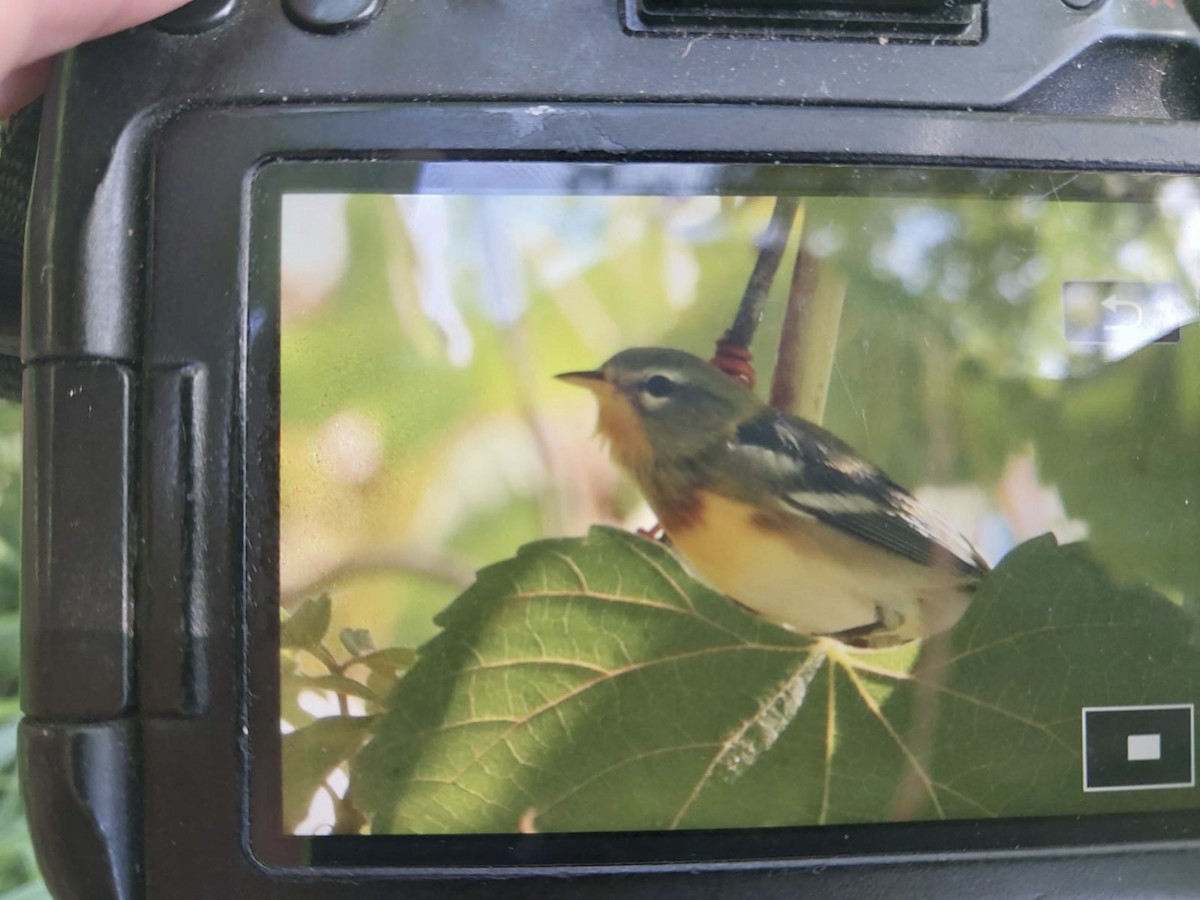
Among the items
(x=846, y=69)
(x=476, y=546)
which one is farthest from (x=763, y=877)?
(x=846, y=69)

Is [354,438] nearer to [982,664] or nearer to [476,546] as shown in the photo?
[476,546]

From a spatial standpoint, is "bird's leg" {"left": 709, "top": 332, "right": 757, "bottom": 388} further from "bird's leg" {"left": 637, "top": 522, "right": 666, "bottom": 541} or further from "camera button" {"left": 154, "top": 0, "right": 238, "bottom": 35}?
"camera button" {"left": 154, "top": 0, "right": 238, "bottom": 35}

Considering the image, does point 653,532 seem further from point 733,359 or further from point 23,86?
point 23,86

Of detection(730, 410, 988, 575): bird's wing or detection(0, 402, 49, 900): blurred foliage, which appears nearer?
detection(730, 410, 988, 575): bird's wing

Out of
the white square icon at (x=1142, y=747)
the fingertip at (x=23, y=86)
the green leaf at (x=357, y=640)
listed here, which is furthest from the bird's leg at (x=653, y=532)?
the fingertip at (x=23, y=86)

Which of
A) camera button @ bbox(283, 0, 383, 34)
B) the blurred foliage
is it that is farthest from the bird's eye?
the blurred foliage

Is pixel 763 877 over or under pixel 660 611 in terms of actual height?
under
